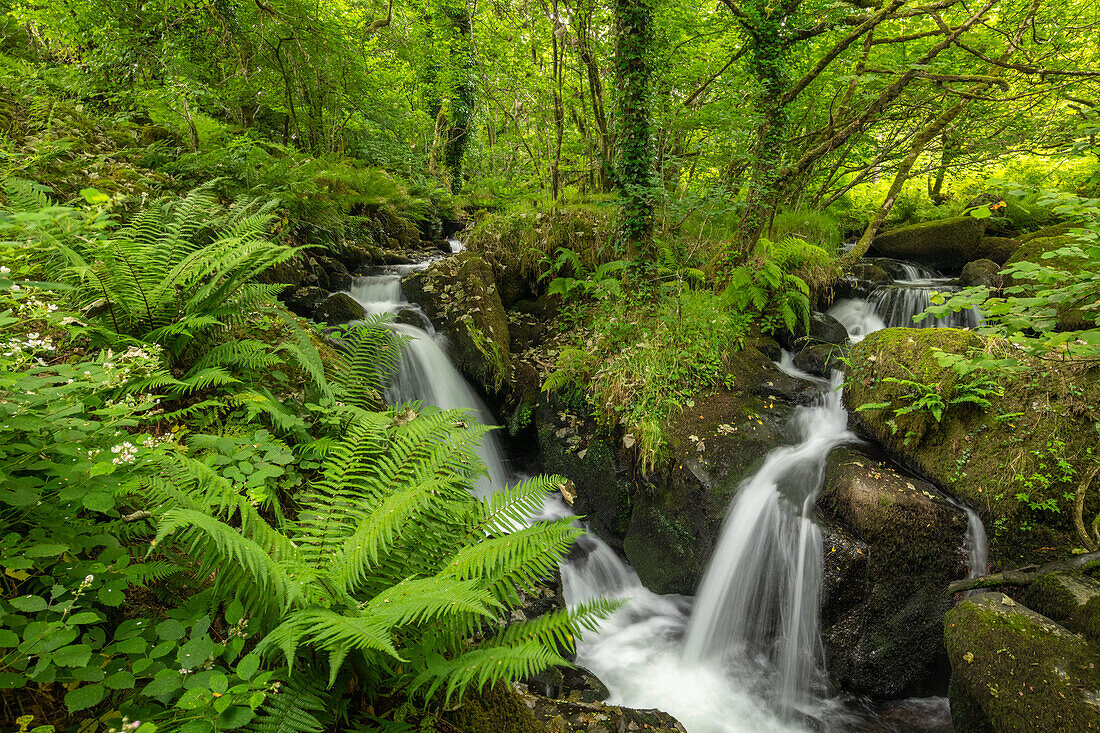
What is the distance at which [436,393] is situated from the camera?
5867 mm

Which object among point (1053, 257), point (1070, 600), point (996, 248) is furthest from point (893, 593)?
point (996, 248)

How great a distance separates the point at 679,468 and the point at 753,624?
155 cm

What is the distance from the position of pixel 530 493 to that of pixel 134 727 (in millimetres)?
1370

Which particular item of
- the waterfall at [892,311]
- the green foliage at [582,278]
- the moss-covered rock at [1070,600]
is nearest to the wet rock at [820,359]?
the waterfall at [892,311]

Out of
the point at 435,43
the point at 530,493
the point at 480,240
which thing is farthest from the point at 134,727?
the point at 435,43

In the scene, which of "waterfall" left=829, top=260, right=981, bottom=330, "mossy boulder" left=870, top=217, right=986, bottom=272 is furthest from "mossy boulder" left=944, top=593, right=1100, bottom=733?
"mossy boulder" left=870, top=217, right=986, bottom=272

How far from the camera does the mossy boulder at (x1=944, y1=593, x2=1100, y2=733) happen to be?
253 cm

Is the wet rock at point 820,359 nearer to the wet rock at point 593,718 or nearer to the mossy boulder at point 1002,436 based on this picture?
the mossy boulder at point 1002,436

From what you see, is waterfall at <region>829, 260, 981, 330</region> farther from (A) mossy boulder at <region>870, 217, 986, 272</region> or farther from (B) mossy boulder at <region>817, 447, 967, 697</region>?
(B) mossy boulder at <region>817, 447, 967, 697</region>

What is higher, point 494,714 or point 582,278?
point 582,278

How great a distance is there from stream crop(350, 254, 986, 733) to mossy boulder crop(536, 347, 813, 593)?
0.51 feet

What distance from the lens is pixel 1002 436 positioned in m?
3.82

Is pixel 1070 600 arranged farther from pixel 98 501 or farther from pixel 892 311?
pixel 892 311

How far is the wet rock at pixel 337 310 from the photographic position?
5629mm
